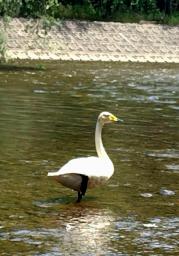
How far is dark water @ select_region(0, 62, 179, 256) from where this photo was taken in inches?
397

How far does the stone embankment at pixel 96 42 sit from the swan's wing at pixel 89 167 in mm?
34240

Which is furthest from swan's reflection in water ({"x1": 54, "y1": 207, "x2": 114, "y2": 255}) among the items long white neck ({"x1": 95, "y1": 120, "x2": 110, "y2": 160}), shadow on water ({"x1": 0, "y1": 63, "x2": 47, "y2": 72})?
shadow on water ({"x1": 0, "y1": 63, "x2": 47, "y2": 72})

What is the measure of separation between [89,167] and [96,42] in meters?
40.8

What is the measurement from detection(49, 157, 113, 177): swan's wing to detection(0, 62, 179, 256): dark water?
1.38ft

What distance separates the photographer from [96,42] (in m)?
52.2

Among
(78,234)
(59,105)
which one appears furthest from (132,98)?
(78,234)

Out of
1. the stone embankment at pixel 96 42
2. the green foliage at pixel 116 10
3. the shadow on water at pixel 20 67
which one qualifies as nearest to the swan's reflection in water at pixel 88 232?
the shadow on water at pixel 20 67

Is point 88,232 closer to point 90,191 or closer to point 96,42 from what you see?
point 90,191

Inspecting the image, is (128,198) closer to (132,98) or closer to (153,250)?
(153,250)

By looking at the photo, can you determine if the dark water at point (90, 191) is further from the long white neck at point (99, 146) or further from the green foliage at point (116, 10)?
the green foliage at point (116, 10)

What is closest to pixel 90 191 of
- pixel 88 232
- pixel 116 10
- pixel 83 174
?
pixel 83 174

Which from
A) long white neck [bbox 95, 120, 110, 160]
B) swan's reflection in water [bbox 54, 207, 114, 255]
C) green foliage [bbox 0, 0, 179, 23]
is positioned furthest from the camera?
green foliage [bbox 0, 0, 179, 23]

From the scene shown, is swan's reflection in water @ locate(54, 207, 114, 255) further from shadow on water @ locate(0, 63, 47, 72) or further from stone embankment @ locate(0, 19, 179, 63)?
stone embankment @ locate(0, 19, 179, 63)

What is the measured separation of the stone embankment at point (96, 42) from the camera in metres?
48.1
